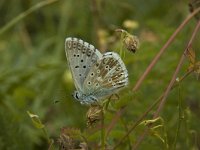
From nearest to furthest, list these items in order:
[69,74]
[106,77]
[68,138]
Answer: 1. [68,138]
2. [106,77]
3. [69,74]

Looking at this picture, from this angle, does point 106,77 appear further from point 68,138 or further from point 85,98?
point 68,138

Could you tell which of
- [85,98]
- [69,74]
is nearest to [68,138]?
[85,98]

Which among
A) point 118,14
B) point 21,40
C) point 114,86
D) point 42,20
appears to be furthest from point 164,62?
point 42,20

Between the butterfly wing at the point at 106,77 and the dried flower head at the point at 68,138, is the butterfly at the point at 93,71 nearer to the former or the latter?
the butterfly wing at the point at 106,77

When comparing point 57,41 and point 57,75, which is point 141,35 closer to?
point 57,41

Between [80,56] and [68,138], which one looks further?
[80,56]

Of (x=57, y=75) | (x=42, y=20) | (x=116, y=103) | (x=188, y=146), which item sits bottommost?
(x=188, y=146)

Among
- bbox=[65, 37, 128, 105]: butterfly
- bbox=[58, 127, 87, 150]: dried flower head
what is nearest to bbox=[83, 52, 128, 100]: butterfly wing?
bbox=[65, 37, 128, 105]: butterfly
